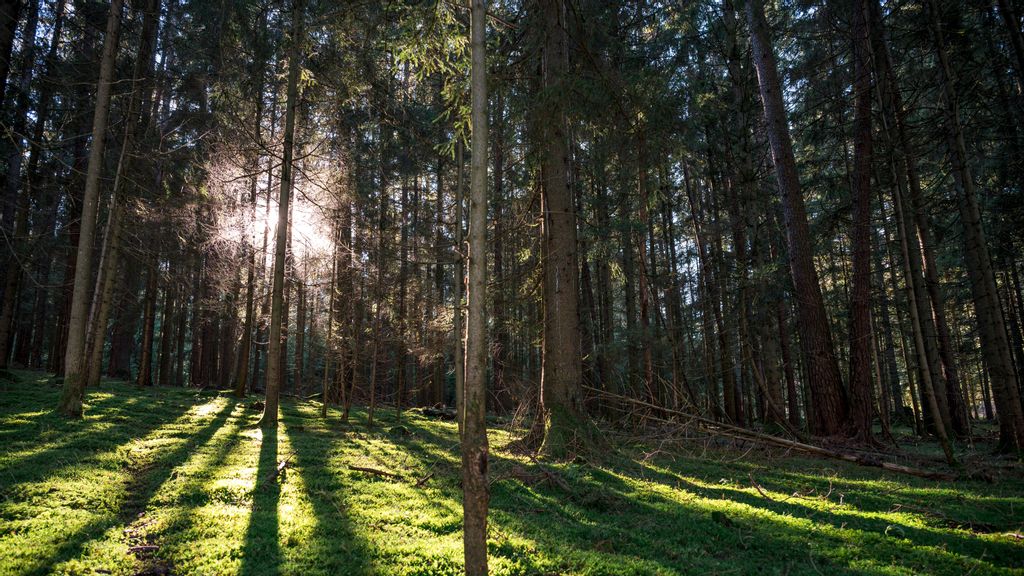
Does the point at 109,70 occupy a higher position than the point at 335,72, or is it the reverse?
the point at 335,72

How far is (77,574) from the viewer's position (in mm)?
3314

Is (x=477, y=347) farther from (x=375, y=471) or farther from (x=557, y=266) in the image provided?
(x=557, y=266)

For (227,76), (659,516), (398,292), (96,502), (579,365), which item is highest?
(227,76)

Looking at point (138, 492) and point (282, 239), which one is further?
point (282, 239)

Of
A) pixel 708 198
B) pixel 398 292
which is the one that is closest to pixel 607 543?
pixel 398 292

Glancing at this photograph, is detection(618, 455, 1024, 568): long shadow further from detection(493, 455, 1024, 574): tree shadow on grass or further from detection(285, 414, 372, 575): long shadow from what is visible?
detection(285, 414, 372, 575): long shadow

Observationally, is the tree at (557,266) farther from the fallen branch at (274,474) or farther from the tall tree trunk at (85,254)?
the tall tree trunk at (85,254)

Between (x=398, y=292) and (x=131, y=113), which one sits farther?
(x=398, y=292)

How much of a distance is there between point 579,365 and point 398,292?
→ 9991 mm

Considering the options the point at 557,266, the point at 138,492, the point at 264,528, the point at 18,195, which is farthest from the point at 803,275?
the point at 18,195

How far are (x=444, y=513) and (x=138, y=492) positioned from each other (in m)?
3.65

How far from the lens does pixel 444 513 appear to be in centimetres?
508

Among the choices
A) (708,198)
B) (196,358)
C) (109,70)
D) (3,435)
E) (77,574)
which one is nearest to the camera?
(77,574)

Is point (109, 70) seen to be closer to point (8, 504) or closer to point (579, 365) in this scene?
point (8, 504)
